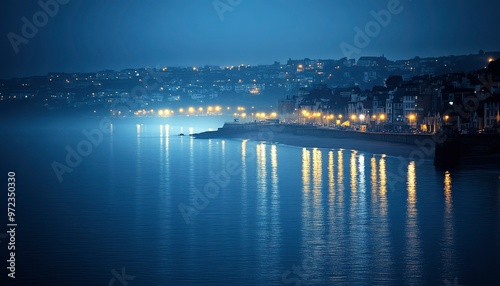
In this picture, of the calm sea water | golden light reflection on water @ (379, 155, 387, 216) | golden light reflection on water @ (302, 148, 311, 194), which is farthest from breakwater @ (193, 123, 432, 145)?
the calm sea water

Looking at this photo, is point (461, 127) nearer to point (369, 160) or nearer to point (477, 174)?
point (369, 160)

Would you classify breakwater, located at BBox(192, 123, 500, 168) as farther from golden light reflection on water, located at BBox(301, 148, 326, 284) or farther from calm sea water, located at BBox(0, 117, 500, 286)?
golden light reflection on water, located at BBox(301, 148, 326, 284)

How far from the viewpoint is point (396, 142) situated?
55.5 m

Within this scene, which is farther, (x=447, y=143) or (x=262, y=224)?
(x=447, y=143)

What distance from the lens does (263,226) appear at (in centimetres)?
2477

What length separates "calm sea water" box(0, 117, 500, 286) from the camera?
1883 cm

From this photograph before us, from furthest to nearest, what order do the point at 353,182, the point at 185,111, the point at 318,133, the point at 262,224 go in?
the point at 185,111
the point at 318,133
the point at 353,182
the point at 262,224

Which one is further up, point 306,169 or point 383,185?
point 306,169

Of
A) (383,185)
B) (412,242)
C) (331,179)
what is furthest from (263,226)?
(331,179)

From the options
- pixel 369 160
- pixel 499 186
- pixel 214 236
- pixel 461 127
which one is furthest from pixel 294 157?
pixel 214 236

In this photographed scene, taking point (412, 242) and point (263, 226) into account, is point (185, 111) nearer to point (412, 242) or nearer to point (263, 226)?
point (263, 226)

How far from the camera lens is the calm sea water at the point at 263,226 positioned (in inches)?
741

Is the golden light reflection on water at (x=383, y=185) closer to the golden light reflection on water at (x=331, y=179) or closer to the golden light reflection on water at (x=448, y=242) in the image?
the golden light reflection on water at (x=331, y=179)

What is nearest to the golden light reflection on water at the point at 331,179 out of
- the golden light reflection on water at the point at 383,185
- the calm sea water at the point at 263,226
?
the calm sea water at the point at 263,226
